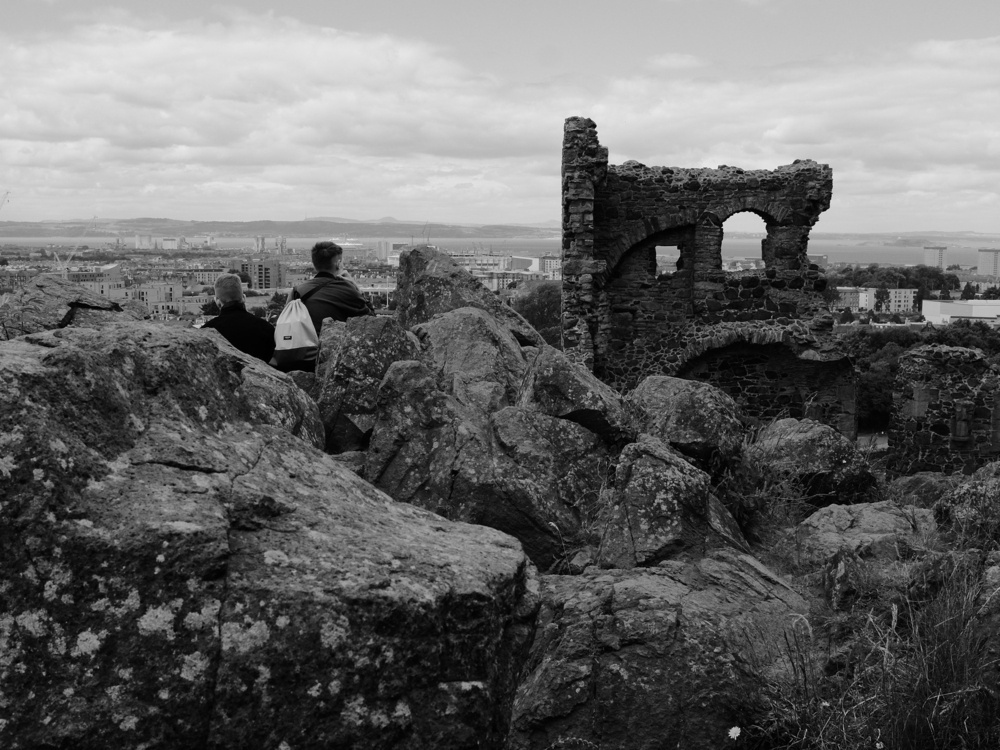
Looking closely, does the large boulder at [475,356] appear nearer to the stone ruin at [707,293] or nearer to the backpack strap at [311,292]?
the backpack strap at [311,292]

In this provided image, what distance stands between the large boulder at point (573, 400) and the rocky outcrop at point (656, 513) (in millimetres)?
829

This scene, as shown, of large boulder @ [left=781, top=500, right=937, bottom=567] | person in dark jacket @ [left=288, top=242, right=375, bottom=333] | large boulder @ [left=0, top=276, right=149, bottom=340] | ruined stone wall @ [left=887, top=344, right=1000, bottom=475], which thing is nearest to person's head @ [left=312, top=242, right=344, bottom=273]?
person in dark jacket @ [left=288, top=242, right=375, bottom=333]

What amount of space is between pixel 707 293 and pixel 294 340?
12.5m

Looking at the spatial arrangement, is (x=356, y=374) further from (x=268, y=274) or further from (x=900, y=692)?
(x=268, y=274)

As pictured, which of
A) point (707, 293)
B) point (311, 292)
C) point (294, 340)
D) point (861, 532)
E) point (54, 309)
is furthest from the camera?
point (707, 293)

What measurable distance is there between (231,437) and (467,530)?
31.3 inches

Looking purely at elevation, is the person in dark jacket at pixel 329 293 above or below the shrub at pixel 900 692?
above

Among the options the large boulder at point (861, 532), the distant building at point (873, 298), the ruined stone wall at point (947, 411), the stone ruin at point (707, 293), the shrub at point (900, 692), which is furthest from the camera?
the distant building at point (873, 298)

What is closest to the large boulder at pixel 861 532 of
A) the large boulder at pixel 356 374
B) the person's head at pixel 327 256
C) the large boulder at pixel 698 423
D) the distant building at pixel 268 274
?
the large boulder at pixel 698 423

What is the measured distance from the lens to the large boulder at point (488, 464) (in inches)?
199

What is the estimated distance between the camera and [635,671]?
3.49m

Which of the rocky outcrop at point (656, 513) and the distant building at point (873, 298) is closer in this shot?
the rocky outcrop at point (656, 513)

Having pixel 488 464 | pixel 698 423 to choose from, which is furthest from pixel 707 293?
pixel 488 464

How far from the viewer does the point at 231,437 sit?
3201 millimetres
